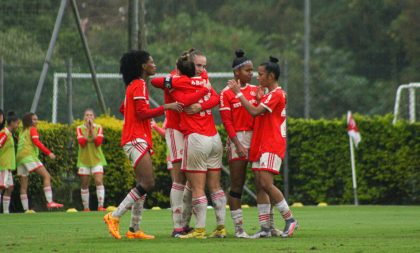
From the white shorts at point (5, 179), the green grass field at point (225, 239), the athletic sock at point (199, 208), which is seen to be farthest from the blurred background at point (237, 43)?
the athletic sock at point (199, 208)

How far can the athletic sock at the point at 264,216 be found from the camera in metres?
13.5

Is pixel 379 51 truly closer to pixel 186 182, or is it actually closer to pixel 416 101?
pixel 416 101

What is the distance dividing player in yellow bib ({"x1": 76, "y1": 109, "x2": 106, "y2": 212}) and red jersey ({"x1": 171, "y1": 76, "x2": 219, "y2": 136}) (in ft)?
32.2

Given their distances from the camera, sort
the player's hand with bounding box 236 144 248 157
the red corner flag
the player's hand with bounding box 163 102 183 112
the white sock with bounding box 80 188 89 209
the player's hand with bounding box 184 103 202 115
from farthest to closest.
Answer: the red corner flag < the white sock with bounding box 80 188 89 209 < the player's hand with bounding box 236 144 248 157 < the player's hand with bounding box 184 103 202 115 < the player's hand with bounding box 163 102 183 112

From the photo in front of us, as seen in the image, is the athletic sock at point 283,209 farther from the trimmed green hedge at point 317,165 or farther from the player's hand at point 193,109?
the trimmed green hedge at point 317,165

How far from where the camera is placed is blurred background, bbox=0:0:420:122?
2612 centimetres

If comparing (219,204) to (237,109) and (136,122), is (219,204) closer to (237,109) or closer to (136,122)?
(237,109)

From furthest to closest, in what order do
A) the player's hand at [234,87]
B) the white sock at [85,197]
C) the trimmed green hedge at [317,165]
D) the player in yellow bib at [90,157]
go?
the trimmed green hedge at [317,165] → the player in yellow bib at [90,157] → the white sock at [85,197] → the player's hand at [234,87]

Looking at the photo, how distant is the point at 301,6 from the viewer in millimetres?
42094

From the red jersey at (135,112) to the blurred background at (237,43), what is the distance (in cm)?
1118

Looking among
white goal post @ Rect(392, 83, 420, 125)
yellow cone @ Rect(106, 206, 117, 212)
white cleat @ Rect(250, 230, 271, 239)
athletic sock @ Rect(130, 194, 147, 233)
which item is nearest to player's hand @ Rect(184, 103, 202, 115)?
athletic sock @ Rect(130, 194, 147, 233)

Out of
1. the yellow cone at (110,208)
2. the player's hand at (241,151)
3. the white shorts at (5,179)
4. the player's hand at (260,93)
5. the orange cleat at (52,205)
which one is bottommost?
the yellow cone at (110,208)

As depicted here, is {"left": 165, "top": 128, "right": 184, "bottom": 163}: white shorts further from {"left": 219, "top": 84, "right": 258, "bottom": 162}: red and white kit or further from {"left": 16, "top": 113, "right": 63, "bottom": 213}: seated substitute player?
{"left": 16, "top": 113, "right": 63, "bottom": 213}: seated substitute player

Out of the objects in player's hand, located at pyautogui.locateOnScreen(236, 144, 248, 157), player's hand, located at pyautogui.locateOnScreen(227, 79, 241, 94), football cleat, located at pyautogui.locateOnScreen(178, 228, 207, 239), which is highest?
player's hand, located at pyautogui.locateOnScreen(227, 79, 241, 94)
